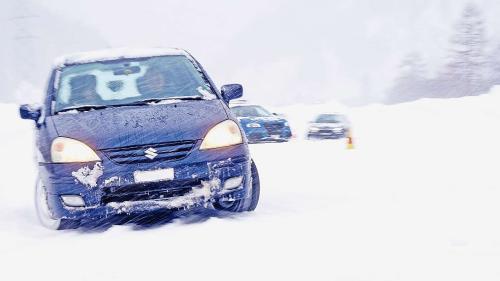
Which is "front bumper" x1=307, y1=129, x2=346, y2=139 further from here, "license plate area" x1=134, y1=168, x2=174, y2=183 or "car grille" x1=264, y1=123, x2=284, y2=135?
"license plate area" x1=134, y1=168, x2=174, y2=183

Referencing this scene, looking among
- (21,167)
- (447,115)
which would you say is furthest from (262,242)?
(447,115)

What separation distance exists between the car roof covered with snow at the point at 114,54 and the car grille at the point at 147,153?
178cm

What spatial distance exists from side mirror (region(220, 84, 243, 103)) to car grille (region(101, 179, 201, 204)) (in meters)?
1.62

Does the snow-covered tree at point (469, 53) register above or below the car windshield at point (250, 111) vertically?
above

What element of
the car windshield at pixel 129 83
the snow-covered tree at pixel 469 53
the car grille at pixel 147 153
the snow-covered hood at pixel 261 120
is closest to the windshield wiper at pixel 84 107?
the car windshield at pixel 129 83

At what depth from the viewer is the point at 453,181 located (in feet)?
25.3

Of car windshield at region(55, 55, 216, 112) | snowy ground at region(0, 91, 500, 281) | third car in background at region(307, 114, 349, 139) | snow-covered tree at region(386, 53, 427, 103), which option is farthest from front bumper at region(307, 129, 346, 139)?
snow-covered tree at region(386, 53, 427, 103)

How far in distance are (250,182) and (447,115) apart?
57.6 feet

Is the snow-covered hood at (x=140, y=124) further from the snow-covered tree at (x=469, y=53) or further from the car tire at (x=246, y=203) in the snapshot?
the snow-covered tree at (x=469, y=53)

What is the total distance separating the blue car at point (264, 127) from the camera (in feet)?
66.2

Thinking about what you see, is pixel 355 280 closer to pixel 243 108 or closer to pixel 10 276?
pixel 10 276

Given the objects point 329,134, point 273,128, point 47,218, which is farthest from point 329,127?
point 47,218

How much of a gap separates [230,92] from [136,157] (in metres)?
1.82

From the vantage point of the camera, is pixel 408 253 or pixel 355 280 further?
pixel 408 253
